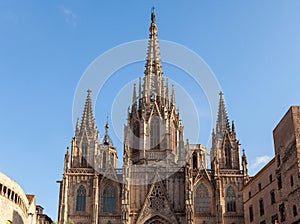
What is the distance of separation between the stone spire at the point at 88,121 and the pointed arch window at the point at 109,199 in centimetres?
929

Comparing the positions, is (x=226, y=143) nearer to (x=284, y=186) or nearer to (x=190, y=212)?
(x=190, y=212)

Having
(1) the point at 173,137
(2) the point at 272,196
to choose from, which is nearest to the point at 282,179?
(2) the point at 272,196

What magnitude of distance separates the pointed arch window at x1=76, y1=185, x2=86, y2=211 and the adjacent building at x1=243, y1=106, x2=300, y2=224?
2390 centimetres

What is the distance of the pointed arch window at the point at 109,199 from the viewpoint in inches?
2453

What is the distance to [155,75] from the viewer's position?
77062 mm

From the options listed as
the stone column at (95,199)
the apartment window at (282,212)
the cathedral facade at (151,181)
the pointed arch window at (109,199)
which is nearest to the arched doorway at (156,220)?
the cathedral facade at (151,181)

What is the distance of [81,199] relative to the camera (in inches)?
2456

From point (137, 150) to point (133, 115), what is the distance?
254 inches

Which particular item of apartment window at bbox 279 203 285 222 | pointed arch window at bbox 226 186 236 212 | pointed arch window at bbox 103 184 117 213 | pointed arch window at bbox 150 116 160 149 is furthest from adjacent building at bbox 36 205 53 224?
apartment window at bbox 279 203 285 222

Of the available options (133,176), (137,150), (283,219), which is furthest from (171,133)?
(283,219)

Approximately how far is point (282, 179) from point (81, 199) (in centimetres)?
3103

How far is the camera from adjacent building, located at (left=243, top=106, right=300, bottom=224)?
38.0 metres

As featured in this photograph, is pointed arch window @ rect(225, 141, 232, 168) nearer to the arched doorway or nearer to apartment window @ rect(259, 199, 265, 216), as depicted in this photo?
the arched doorway

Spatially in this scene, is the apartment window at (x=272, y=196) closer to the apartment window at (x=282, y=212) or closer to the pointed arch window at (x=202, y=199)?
the apartment window at (x=282, y=212)
